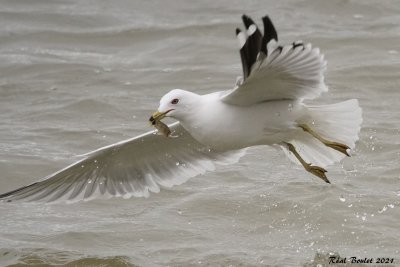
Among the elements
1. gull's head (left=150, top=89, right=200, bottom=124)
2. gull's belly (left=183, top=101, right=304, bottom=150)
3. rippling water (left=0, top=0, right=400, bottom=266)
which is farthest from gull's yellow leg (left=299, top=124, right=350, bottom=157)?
gull's head (left=150, top=89, right=200, bottom=124)

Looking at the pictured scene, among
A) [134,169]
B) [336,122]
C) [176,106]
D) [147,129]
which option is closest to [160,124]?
[176,106]

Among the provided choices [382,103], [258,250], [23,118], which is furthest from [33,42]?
[258,250]

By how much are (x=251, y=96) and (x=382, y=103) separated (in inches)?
149

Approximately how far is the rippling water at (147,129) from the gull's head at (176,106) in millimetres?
1218

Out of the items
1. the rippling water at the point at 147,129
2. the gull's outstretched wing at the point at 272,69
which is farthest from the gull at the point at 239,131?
the rippling water at the point at 147,129

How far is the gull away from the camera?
18.9 ft

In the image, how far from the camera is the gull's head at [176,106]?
596 cm

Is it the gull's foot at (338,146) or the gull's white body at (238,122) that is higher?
the gull's white body at (238,122)

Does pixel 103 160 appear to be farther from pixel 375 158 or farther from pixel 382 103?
pixel 382 103

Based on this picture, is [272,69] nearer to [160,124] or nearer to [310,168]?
[160,124]

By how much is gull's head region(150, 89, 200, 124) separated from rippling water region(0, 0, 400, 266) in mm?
1218

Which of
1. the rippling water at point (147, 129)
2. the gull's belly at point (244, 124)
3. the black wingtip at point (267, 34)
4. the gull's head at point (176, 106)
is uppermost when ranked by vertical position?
the black wingtip at point (267, 34)

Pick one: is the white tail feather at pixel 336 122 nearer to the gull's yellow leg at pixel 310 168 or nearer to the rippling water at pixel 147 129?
the gull's yellow leg at pixel 310 168

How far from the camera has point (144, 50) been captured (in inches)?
487
